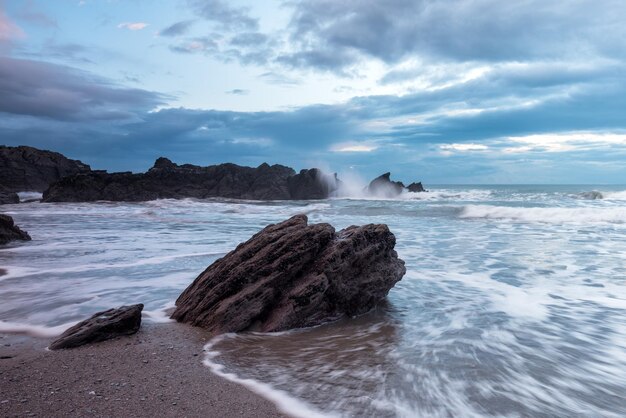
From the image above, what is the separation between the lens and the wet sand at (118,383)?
3.33m

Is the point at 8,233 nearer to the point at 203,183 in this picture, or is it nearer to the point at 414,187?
the point at 203,183

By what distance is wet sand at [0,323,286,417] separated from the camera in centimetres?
333

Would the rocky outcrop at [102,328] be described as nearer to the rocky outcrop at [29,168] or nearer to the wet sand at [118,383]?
the wet sand at [118,383]

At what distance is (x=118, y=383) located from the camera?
12.5 ft

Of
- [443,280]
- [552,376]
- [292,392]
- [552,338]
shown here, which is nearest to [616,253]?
[443,280]

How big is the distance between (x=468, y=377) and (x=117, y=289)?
598 cm

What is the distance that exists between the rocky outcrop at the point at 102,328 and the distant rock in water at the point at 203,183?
39.7m

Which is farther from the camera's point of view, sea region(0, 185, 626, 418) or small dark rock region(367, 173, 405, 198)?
small dark rock region(367, 173, 405, 198)

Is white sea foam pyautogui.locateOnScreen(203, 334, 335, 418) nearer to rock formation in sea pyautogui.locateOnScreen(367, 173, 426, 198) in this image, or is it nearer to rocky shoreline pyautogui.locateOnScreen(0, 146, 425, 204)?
rocky shoreline pyautogui.locateOnScreen(0, 146, 425, 204)

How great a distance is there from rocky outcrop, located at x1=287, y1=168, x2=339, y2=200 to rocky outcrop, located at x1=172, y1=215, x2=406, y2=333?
45.0m

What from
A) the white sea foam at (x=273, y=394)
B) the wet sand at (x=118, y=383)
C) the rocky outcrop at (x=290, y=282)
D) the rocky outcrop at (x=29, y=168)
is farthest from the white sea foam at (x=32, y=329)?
the rocky outcrop at (x=29, y=168)

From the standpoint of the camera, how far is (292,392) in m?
3.83

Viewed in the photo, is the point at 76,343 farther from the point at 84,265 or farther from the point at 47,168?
the point at 47,168

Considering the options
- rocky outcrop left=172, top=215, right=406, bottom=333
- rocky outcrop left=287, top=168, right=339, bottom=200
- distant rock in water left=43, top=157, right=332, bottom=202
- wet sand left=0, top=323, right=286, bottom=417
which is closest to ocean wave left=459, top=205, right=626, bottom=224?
rocky outcrop left=172, top=215, right=406, bottom=333
